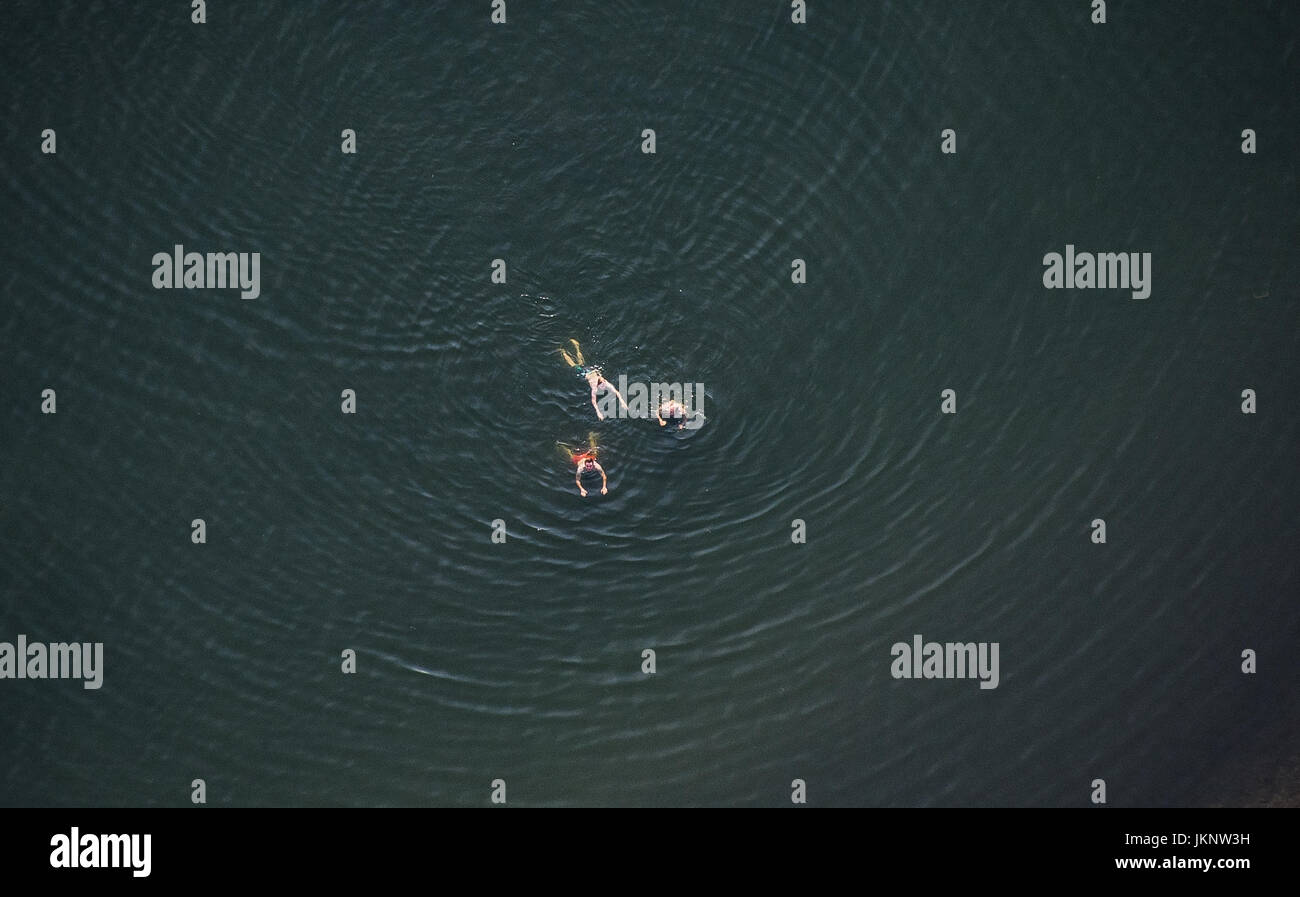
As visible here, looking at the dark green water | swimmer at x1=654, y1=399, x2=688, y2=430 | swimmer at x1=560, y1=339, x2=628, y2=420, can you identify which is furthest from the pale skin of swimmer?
swimmer at x1=654, y1=399, x2=688, y2=430

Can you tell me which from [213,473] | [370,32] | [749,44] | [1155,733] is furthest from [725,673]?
[370,32]

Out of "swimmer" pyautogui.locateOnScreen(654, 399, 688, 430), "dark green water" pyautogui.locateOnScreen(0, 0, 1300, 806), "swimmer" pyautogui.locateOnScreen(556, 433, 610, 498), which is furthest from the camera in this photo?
"swimmer" pyautogui.locateOnScreen(654, 399, 688, 430)

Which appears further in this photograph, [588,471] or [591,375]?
[591,375]

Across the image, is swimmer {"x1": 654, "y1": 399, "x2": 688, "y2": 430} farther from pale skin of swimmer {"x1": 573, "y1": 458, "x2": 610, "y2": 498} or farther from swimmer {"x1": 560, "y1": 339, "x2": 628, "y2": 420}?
pale skin of swimmer {"x1": 573, "y1": 458, "x2": 610, "y2": 498}

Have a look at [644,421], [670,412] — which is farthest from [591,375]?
[670,412]

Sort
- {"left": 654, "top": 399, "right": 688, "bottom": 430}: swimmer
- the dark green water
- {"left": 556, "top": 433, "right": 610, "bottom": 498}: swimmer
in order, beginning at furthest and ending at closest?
{"left": 654, "top": 399, "right": 688, "bottom": 430}: swimmer
{"left": 556, "top": 433, "right": 610, "bottom": 498}: swimmer
the dark green water

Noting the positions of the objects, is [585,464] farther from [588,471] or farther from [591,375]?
[591,375]

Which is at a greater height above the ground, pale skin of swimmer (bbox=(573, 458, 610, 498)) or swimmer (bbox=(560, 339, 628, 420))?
swimmer (bbox=(560, 339, 628, 420))
